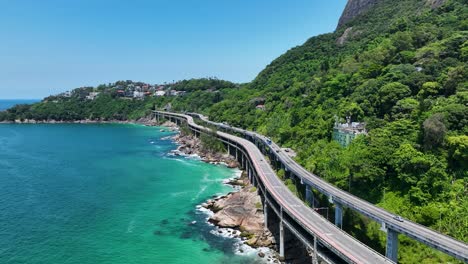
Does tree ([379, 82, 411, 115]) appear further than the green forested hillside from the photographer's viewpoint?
Yes

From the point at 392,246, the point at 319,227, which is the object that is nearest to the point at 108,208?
the point at 319,227

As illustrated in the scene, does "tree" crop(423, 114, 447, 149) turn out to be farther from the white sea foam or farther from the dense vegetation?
the white sea foam

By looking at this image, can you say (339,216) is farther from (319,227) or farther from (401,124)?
(401,124)

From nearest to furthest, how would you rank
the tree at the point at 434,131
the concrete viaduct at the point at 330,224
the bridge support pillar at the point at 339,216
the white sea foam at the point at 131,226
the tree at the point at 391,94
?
1. the concrete viaduct at the point at 330,224
2. the bridge support pillar at the point at 339,216
3. the tree at the point at 434,131
4. the white sea foam at the point at 131,226
5. the tree at the point at 391,94

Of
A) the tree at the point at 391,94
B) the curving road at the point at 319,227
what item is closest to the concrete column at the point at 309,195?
the curving road at the point at 319,227

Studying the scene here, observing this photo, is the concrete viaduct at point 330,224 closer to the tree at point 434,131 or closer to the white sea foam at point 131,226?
the tree at point 434,131

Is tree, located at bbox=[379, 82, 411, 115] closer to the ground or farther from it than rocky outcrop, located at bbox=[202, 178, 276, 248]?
farther from it

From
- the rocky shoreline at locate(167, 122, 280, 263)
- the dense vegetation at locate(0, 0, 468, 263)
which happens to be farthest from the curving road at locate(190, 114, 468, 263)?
the rocky shoreline at locate(167, 122, 280, 263)
